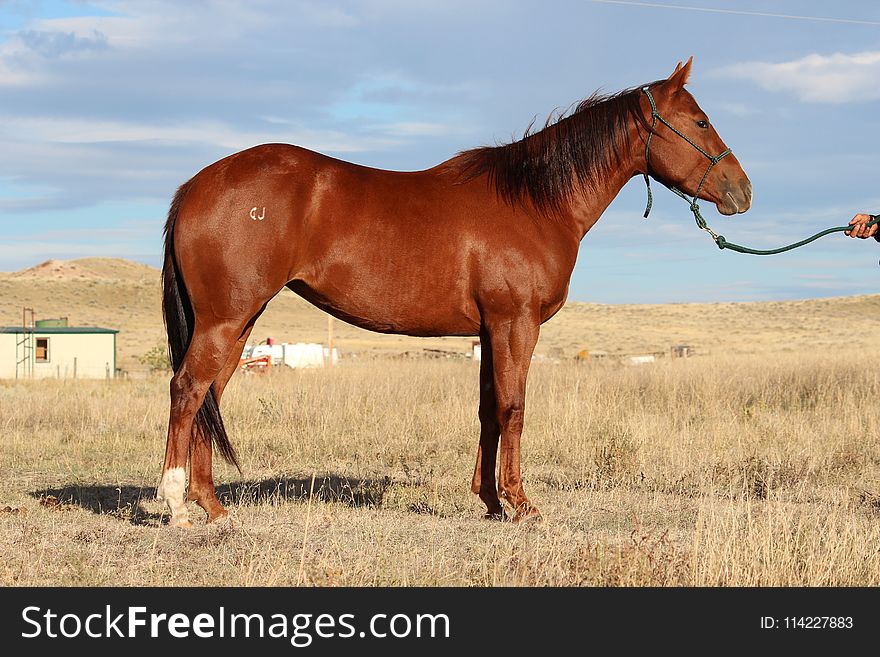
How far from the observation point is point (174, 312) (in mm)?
6277

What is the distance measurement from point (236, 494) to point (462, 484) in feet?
6.27

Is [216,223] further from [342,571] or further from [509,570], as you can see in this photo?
[509,570]

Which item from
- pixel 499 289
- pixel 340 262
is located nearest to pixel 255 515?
pixel 340 262

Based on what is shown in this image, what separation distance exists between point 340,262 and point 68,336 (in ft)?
109

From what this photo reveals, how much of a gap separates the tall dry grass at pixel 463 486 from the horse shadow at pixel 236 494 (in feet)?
0.11

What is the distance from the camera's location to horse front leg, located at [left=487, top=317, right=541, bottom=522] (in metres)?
6.11

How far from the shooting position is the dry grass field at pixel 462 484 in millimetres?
4812

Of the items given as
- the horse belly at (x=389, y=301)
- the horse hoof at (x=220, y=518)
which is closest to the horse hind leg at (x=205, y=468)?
the horse hoof at (x=220, y=518)

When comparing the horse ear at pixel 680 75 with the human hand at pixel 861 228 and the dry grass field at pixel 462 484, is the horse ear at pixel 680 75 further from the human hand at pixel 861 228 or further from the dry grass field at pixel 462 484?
the dry grass field at pixel 462 484

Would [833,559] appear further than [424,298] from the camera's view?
No

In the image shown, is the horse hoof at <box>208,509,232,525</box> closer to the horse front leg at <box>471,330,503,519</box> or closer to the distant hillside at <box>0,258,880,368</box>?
the horse front leg at <box>471,330,503,519</box>

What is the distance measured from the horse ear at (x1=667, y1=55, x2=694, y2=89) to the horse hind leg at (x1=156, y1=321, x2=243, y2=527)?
3503 mm

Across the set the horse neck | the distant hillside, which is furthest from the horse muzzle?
the distant hillside
